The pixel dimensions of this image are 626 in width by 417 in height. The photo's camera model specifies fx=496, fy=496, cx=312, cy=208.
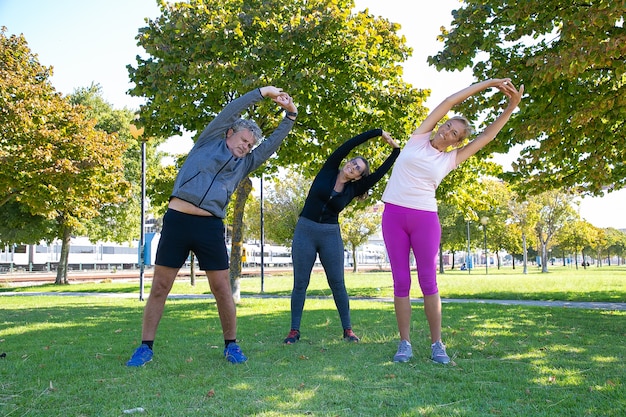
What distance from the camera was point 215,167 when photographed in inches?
157

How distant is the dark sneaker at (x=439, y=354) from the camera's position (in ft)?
12.7

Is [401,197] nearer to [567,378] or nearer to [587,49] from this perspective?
[567,378]

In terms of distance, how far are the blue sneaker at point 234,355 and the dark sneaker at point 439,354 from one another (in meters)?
1.52

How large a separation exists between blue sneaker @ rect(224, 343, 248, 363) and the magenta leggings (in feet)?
4.67

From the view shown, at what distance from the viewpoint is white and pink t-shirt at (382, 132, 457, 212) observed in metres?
4.13

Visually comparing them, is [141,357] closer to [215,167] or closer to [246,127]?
[215,167]

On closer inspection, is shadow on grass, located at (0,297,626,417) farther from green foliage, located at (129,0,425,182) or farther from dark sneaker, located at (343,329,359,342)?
green foliage, located at (129,0,425,182)

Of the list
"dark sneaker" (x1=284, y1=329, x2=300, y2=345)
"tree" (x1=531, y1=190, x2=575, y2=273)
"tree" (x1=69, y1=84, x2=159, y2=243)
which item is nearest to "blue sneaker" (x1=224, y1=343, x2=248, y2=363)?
"dark sneaker" (x1=284, y1=329, x2=300, y2=345)

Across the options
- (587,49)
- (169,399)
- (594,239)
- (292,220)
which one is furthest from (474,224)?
(169,399)

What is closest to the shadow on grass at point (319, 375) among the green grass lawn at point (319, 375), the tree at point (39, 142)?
the green grass lawn at point (319, 375)

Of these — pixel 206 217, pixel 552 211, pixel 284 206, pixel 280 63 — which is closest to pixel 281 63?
pixel 280 63

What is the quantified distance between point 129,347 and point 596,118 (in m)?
7.56

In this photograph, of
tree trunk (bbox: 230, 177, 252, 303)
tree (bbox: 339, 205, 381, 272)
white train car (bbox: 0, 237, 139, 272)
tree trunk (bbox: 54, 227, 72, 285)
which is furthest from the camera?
tree (bbox: 339, 205, 381, 272)

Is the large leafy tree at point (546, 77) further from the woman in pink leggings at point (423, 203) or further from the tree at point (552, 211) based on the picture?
the tree at point (552, 211)
